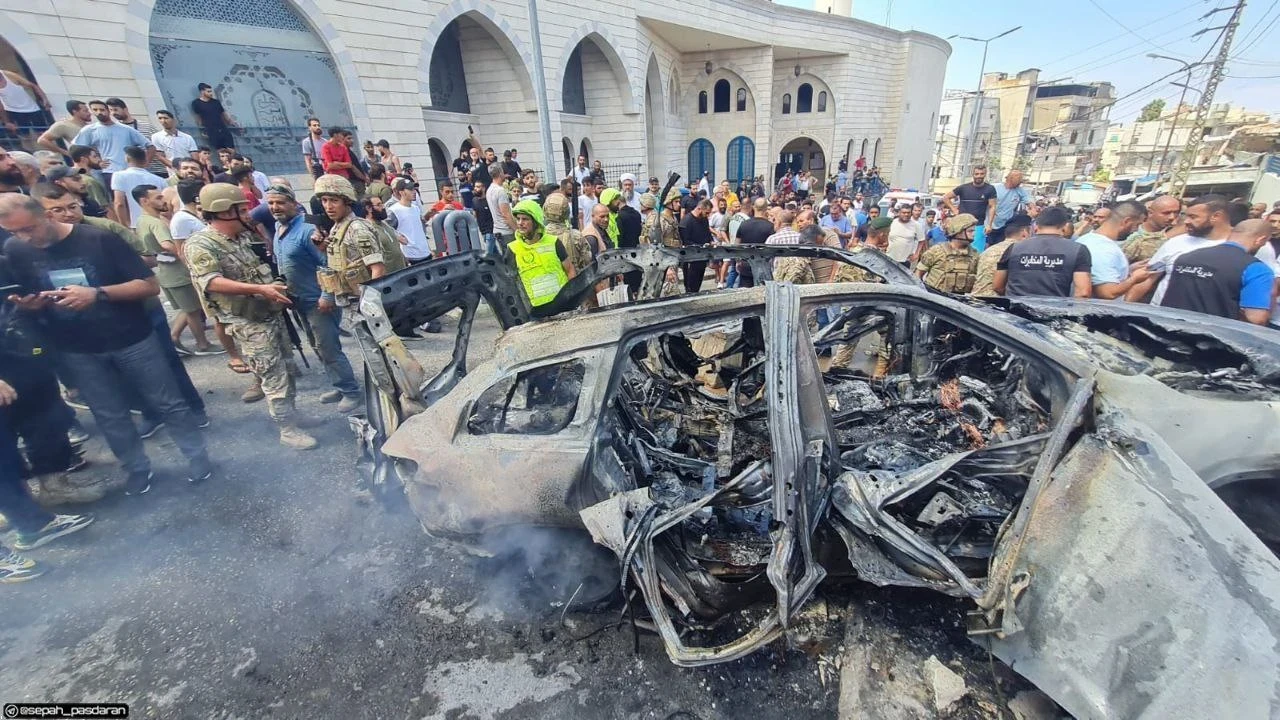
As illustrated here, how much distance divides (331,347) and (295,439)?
0.87m

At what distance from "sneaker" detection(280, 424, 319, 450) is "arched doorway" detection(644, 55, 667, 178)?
67.4 ft

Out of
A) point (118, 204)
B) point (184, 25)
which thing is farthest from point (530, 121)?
point (118, 204)

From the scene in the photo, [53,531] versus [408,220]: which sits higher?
[408,220]

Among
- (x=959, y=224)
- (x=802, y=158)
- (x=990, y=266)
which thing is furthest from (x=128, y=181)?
(x=802, y=158)

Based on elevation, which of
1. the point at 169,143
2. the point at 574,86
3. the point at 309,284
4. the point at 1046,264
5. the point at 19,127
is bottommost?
the point at 1046,264

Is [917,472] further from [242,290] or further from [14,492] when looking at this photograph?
[14,492]

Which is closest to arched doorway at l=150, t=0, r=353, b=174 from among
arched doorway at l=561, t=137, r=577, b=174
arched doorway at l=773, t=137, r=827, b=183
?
arched doorway at l=561, t=137, r=577, b=174

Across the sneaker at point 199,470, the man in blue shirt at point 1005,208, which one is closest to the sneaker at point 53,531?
the sneaker at point 199,470

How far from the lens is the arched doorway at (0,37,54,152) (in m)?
7.64

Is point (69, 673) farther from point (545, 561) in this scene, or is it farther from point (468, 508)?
point (545, 561)

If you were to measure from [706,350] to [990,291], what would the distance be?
257cm

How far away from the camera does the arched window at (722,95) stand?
26.9 m

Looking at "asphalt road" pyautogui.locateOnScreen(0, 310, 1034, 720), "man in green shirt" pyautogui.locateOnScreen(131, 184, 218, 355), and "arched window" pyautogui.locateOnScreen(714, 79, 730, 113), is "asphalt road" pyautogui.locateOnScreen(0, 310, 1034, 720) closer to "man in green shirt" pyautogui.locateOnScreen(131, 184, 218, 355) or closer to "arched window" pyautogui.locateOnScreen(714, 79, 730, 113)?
"man in green shirt" pyautogui.locateOnScreen(131, 184, 218, 355)

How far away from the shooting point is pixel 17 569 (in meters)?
2.76
